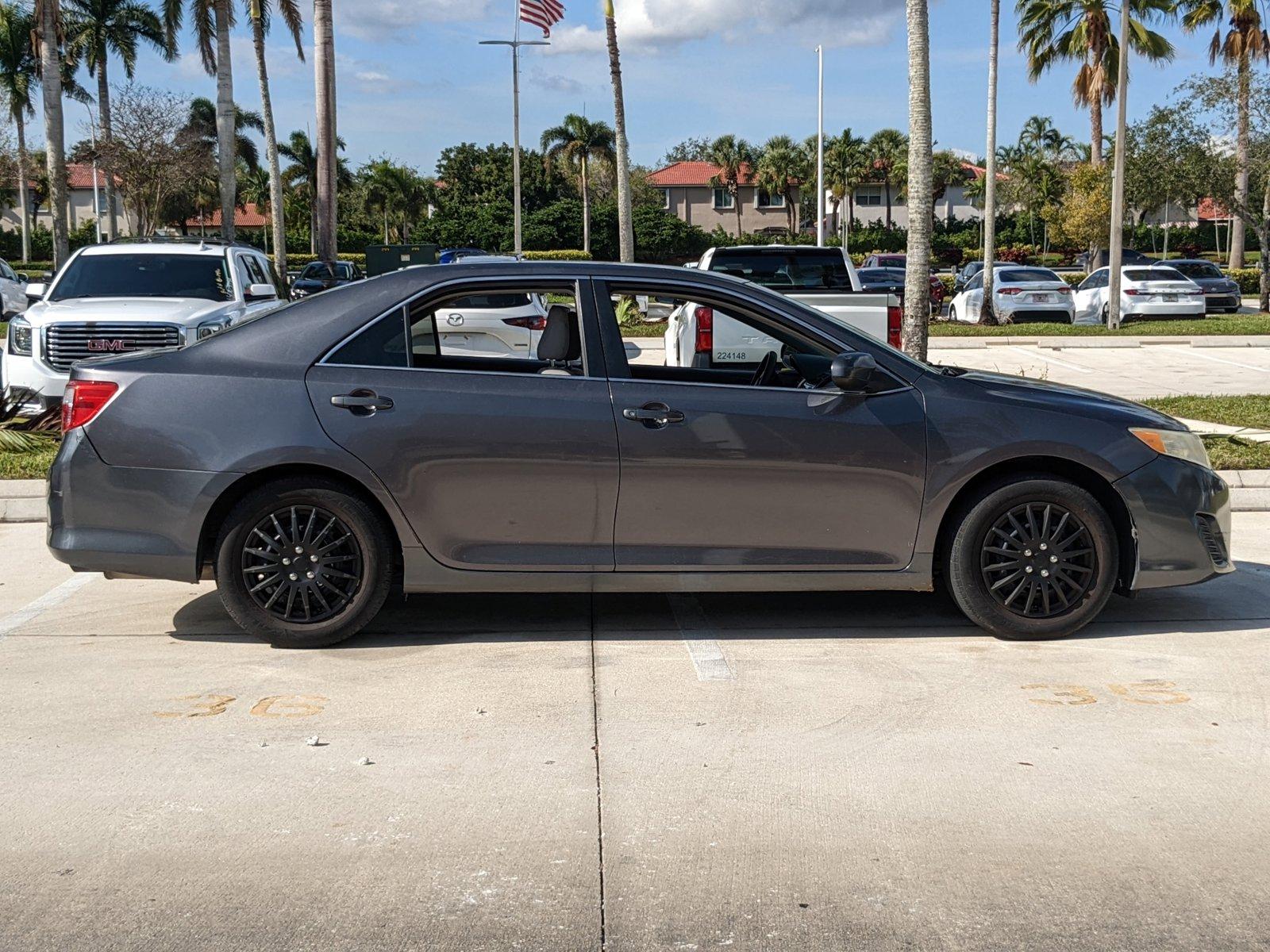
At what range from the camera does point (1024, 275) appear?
30.4 m

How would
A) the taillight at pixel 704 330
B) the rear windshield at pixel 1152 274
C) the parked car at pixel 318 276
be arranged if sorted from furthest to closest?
the rear windshield at pixel 1152 274
the parked car at pixel 318 276
the taillight at pixel 704 330

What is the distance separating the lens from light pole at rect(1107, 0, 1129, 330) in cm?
2641

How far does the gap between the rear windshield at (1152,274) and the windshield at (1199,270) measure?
6.51m

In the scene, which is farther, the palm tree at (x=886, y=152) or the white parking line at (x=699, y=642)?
the palm tree at (x=886, y=152)

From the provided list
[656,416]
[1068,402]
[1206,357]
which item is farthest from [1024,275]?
[656,416]

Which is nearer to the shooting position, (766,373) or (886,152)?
(766,373)

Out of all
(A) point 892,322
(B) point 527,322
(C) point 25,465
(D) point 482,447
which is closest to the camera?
(D) point 482,447

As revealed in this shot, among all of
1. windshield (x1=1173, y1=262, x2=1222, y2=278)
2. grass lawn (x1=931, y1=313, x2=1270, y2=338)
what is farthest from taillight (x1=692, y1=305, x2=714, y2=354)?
windshield (x1=1173, y1=262, x2=1222, y2=278)

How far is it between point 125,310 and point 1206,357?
16.7 meters

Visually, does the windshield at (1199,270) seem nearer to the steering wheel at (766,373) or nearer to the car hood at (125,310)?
the car hood at (125,310)

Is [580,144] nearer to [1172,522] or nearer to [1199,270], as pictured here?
[1199,270]

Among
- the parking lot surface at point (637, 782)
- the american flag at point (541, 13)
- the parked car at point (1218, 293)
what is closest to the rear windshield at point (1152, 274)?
the parked car at point (1218, 293)

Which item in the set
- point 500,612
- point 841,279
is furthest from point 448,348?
point 841,279

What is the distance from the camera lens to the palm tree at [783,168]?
279 feet
